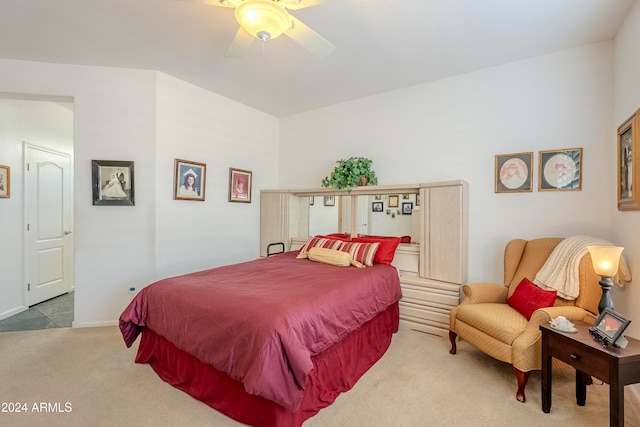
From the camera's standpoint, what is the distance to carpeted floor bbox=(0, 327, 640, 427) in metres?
1.76

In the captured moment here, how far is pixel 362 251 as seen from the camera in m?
3.05

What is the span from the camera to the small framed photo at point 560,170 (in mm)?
2668

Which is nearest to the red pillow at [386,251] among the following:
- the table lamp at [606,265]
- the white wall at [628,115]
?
the table lamp at [606,265]

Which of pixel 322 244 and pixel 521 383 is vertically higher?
pixel 322 244

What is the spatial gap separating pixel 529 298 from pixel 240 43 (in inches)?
114

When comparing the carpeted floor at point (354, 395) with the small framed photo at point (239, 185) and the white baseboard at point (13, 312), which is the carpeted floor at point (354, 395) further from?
the small framed photo at point (239, 185)

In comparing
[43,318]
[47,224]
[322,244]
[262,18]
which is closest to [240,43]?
[262,18]

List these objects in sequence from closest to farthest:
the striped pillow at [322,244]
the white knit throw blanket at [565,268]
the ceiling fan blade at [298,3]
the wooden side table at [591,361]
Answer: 1. the wooden side table at [591,361]
2. the ceiling fan blade at [298,3]
3. the white knit throw blanket at [565,268]
4. the striped pillow at [322,244]

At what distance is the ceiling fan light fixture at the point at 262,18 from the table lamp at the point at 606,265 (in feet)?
8.17

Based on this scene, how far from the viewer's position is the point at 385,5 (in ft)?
7.05

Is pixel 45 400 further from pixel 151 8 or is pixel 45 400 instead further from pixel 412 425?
pixel 151 8

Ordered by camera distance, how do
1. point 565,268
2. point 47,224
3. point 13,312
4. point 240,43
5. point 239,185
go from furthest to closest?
point 239,185 → point 47,224 → point 13,312 → point 565,268 → point 240,43

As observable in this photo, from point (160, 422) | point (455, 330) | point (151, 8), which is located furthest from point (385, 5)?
point (160, 422)

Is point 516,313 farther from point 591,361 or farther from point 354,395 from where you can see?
point 354,395
